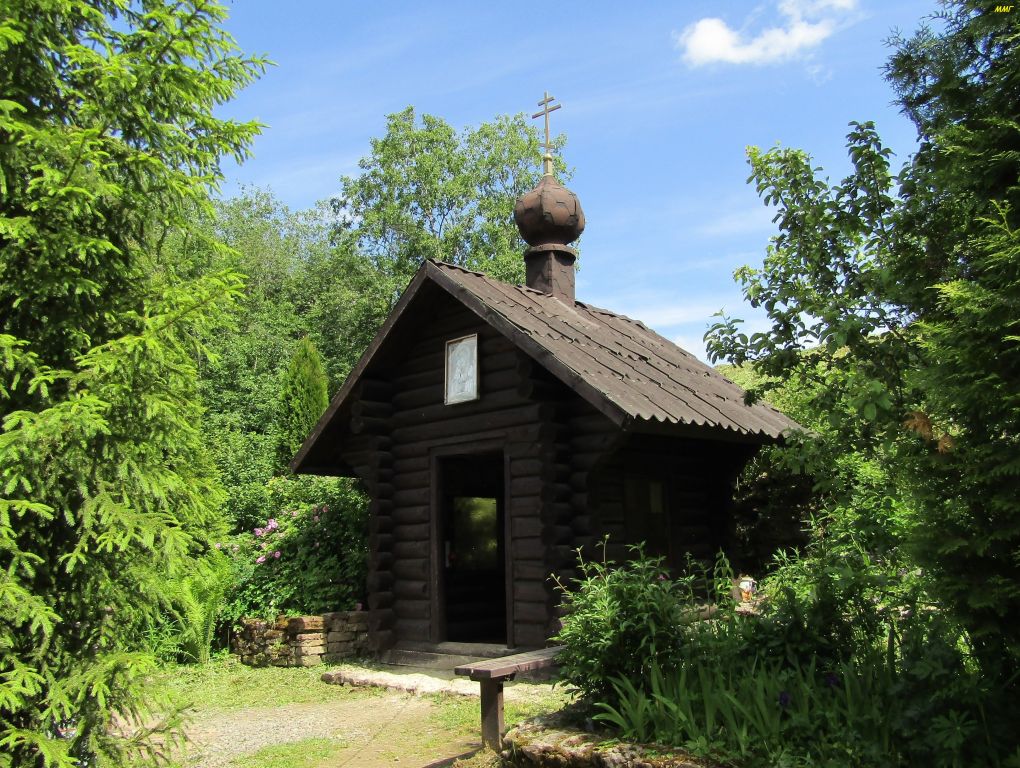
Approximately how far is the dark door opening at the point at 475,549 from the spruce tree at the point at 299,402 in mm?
8516

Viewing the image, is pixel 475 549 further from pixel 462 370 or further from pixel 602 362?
pixel 602 362

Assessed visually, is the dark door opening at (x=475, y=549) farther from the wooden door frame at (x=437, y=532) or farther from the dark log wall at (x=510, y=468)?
the dark log wall at (x=510, y=468)

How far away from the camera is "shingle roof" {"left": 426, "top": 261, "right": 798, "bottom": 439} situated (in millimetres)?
8672

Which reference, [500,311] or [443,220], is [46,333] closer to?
[500,311]

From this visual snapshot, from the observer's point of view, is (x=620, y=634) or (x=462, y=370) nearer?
(x=620, y=634)

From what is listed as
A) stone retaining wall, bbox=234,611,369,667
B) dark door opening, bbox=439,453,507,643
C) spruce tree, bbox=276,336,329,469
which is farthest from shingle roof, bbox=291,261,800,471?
spruce tree, bbox=276,336,329,469

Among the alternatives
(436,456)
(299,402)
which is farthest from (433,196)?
(436,456)

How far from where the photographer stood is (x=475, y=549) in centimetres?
1214

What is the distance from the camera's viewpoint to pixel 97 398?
478cm

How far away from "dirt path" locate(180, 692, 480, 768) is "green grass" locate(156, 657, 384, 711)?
1.14ft

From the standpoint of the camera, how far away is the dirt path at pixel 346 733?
22.6 feet

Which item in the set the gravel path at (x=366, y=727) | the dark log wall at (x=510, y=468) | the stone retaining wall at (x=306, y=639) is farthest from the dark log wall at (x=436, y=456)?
the gravel path at (x=366, y=727)

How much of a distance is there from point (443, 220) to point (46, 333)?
98.0 feet

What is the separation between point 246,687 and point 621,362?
599 cm
